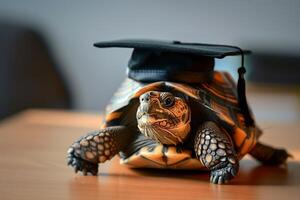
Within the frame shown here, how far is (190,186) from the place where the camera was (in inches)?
36.2

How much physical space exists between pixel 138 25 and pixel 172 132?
1.62 meters

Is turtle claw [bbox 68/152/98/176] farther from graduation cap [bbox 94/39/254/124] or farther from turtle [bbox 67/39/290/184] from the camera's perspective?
graduation cap [bbox 94/39/254/124]

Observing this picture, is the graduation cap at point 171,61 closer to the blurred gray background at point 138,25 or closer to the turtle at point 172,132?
the turtle at point 172,132

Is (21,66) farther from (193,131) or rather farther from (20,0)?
(193,131)

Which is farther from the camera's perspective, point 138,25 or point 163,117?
point 138,25

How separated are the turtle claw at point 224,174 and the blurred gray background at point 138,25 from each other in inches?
62.4

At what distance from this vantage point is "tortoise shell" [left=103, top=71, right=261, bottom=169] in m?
0.96

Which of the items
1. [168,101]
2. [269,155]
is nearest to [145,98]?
[168,101]

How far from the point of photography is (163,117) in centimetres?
91

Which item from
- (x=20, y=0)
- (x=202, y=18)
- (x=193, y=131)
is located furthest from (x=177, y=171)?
(x=20, y=0)

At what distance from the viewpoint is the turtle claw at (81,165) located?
3.23 feet

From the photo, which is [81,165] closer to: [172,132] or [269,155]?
[172,132]

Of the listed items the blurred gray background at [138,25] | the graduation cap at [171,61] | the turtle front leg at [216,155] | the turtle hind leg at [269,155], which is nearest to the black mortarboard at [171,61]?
the graduation cap at [171,61]

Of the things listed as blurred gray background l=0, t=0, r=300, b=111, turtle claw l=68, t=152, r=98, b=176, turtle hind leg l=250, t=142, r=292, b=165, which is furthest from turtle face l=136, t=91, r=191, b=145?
blurred gray background l=0, t=0, r=300, b=111
